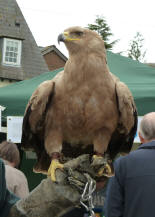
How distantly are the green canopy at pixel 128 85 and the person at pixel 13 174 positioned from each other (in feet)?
2.30

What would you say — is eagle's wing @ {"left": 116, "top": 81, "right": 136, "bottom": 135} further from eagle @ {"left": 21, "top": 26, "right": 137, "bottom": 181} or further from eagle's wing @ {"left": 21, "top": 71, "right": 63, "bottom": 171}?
eagle's wing @ {"left": 21, "top": 71, "right": 63, "bottom": 171}

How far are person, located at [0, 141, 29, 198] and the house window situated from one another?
1635 centimetres

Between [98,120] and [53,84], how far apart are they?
0.44 m

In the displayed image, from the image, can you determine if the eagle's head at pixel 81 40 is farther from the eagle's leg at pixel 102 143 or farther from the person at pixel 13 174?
the person at pixel 13 174

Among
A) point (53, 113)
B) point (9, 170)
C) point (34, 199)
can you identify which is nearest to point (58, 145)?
point (53, 113)

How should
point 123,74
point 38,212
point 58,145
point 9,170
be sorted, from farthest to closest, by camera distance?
point 123,74, point 9,170, point 58,145, point 38,212

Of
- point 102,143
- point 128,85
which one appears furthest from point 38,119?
point 128,85

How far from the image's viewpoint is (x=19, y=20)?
2097 centimetres

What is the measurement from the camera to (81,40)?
10.3 feet

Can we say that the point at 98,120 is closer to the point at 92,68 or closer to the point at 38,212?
the point at 92,68

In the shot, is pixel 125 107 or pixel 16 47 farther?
pixel 16 47

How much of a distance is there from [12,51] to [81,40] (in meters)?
18.1

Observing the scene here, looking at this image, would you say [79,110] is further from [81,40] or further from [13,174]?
[13,174]

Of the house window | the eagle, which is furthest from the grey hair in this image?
the house window
